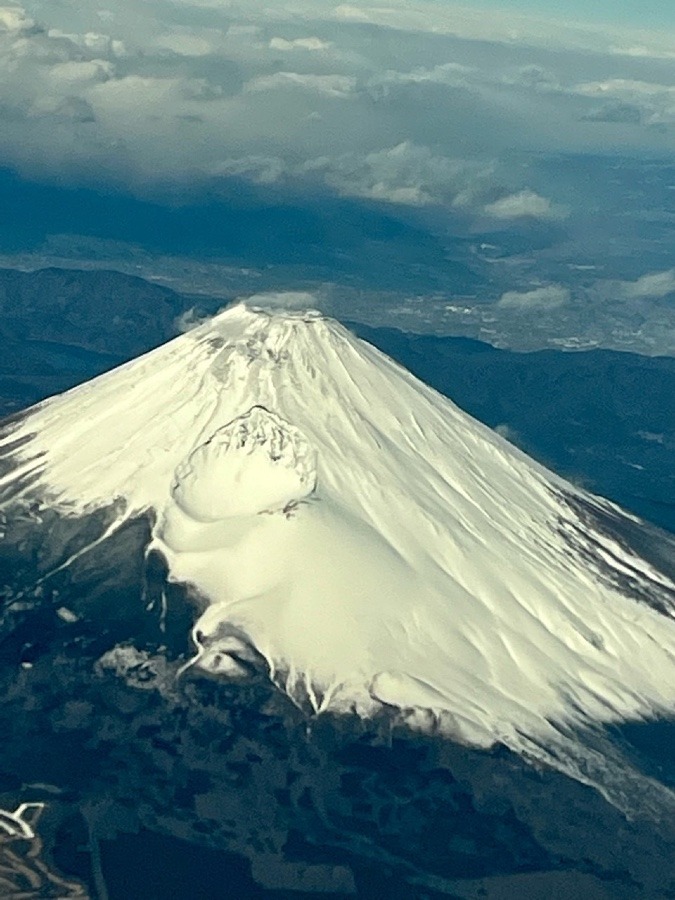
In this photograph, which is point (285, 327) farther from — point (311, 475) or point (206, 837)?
point (206, 837)

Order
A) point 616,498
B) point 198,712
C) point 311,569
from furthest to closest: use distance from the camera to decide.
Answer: point 616,498 → point 311,569 → point 198,712

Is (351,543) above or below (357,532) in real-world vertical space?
below

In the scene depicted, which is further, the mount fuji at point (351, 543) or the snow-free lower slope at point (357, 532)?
the snow-free lower slope at point (357, 532)

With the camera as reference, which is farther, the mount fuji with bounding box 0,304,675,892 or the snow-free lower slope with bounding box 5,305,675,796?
the snow-free lower slope with bounding box 5,305,675,796

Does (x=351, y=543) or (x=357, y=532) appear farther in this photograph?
(x=357, y=532)

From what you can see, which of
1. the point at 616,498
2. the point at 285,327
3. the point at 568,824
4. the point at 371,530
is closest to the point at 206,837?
the point at 568,824
